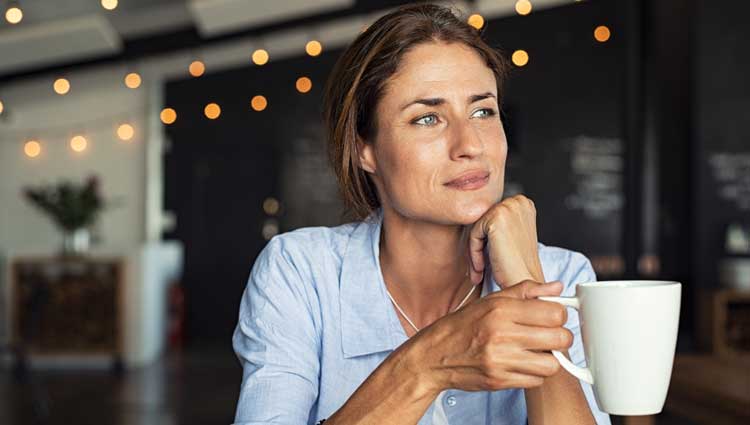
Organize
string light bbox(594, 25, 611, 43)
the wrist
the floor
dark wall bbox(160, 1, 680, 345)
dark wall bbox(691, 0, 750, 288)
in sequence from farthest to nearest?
1. dark wall bbox(160, 1, 680, 345)
2. string light bbox(594, 25, 611, 43)
3. dark wall bbox(691, 0, 750, 288)
4. the floor
5. the wrist

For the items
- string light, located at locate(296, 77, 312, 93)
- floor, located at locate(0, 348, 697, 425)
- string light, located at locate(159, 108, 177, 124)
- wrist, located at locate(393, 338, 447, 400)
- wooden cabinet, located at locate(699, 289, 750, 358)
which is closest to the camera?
wrist, located at locate(393, 338, 447, 400)

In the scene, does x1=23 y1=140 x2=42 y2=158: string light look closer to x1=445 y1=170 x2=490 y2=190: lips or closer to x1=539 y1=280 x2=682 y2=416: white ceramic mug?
x1=445 y1=170 x2=490 y2=190: lips

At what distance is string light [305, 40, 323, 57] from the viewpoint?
7.19m

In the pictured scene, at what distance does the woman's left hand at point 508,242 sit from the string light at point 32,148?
25.3ft

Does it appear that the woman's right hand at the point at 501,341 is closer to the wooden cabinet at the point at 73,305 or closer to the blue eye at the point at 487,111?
the blue eye at the point at 487,111

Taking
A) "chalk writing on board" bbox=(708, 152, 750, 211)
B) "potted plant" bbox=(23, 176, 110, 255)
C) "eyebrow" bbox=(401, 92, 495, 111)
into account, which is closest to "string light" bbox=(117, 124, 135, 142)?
"potted plant" bbox=(23, 176, 110, 255)

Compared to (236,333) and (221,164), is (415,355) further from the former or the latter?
(221,164)

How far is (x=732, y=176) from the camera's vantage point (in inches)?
239

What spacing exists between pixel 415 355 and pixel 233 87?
24.7 feet

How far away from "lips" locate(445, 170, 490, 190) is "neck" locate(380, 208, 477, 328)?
0.14m

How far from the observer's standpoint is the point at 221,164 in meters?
8.26

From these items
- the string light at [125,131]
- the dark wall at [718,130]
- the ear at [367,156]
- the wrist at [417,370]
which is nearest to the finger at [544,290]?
the wrist at [417,370]

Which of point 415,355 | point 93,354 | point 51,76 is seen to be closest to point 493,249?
point 415,355

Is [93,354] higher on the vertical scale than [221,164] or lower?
lower
